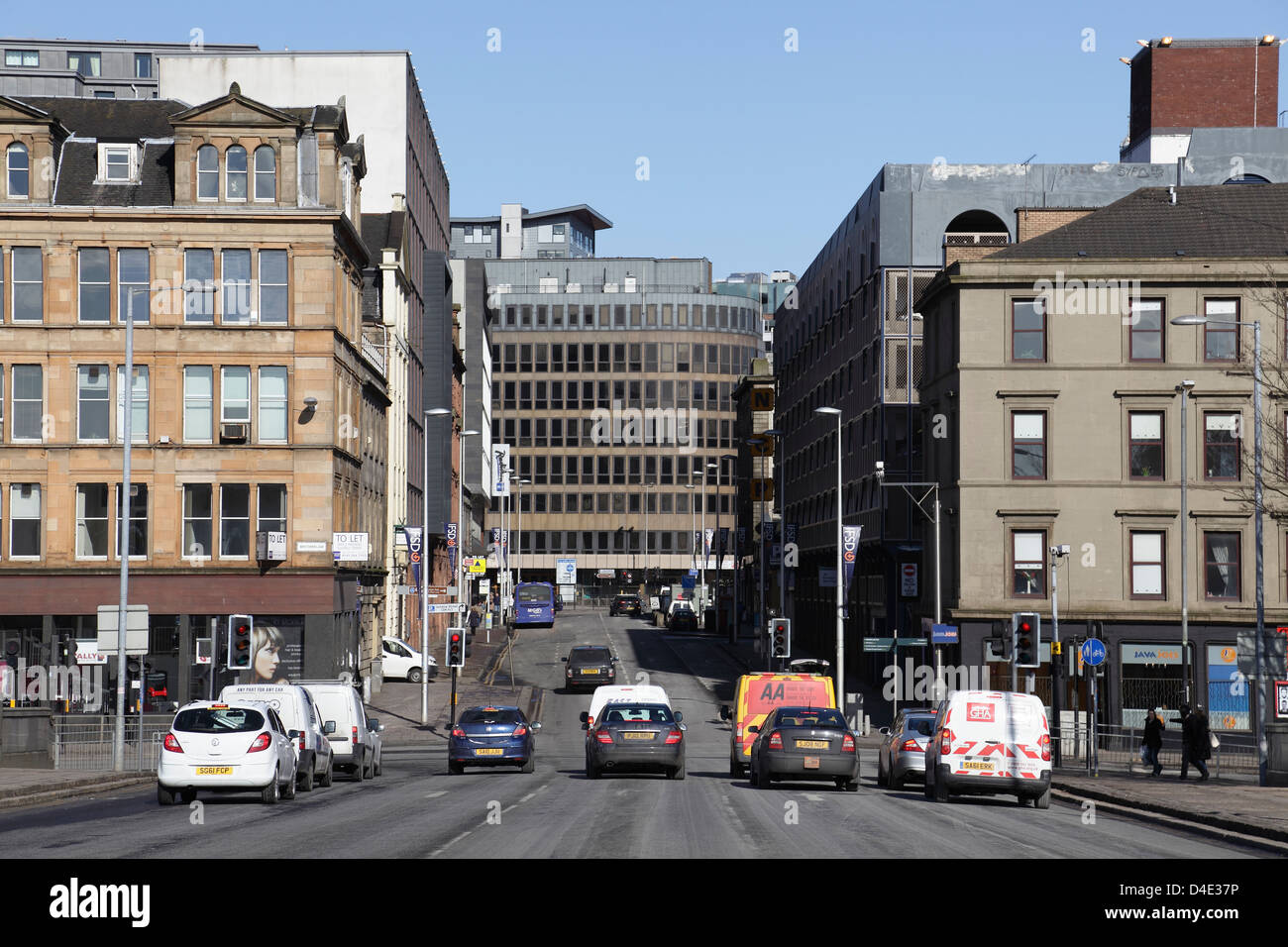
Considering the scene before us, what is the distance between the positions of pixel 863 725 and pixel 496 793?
2892 centimetres

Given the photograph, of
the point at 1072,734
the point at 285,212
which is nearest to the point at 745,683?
the point at 1072,734

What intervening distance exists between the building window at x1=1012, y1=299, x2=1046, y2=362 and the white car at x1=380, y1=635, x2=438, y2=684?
1111 inches

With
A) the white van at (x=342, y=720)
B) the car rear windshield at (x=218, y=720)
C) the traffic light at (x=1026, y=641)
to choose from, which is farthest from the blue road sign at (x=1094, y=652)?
the car rear windshield at (x=218, y=720)

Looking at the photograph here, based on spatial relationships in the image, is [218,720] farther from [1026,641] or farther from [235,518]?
[235,518]

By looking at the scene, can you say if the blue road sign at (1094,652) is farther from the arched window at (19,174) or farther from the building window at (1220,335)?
the arched window at (19,174)

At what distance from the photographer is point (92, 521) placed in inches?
2115

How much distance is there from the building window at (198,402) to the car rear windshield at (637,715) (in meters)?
24.8

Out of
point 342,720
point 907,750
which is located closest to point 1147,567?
point 907,750

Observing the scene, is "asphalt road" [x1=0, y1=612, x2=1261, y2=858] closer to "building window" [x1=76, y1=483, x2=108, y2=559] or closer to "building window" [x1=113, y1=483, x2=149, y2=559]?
"building window" [x1=113, y1=483, x2=149, y2=559]

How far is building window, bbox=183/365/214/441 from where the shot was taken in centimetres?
5388

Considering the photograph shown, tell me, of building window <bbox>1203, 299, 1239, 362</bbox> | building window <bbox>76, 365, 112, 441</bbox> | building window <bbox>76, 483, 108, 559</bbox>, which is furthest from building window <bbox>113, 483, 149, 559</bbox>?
building window <bbox>1203, 299, 1239, 362</bbox>

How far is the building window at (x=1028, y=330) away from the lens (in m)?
54.4

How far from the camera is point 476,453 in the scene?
406 feet
